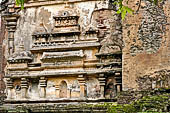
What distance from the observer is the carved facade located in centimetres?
1484

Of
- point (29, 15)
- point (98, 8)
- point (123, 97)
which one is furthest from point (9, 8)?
point (123, 97)

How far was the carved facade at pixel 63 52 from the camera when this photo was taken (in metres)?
14.8

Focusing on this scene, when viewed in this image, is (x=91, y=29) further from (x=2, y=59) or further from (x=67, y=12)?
(x=2, y=59)

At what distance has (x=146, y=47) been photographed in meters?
12.9

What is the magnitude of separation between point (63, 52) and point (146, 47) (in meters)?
4.07

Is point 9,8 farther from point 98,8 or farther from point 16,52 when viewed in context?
point 98,8

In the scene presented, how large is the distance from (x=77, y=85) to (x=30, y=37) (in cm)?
325

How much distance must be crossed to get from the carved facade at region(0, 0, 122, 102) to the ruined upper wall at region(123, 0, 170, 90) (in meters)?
1.35

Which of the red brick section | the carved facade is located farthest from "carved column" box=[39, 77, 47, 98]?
the red brick section

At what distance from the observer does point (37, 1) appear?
16531mm

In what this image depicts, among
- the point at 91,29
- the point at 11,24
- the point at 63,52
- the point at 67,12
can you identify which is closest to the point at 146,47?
the point at 91,29

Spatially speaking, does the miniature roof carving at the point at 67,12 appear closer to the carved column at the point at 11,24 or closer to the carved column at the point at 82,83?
the carved column at the point at 11,24

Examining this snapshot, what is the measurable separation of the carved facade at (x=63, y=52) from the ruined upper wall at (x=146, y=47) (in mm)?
1350

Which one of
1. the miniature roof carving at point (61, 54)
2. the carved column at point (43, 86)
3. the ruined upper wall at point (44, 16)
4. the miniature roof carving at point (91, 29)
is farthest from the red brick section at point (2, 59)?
the miniature roof carving at point (91, 29)
